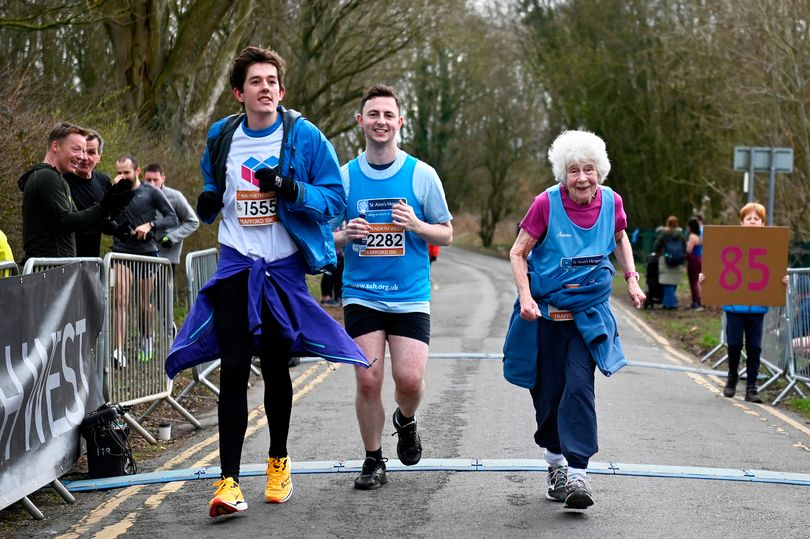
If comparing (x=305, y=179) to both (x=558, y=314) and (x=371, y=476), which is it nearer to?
(x=558, y=314)

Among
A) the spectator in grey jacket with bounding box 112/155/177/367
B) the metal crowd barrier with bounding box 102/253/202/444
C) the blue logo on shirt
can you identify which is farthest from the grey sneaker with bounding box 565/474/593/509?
the spectator in grey jacket with bounding box 112/155/177/367

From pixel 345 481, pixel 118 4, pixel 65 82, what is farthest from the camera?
pixel 65 82

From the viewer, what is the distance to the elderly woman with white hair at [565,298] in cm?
664

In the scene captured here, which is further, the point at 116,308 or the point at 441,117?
the point at 441,117

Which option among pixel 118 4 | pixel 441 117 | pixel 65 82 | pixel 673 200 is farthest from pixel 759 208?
pixel 441 117

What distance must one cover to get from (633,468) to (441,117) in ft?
171

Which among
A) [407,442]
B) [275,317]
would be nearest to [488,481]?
[407,442]

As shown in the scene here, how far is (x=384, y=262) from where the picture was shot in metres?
7.09

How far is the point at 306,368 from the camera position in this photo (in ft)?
46.6

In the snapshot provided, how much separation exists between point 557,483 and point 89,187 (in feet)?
19.6

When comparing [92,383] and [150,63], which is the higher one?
[150,63]

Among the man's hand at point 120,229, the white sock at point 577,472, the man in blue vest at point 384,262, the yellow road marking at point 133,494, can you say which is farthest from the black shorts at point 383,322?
the man's hand at point 120,229

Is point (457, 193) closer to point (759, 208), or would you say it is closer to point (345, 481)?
point (759, 208)

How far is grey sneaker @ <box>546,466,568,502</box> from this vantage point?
6.76 metres
